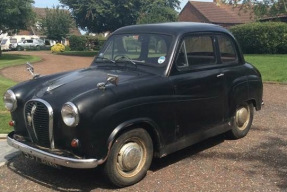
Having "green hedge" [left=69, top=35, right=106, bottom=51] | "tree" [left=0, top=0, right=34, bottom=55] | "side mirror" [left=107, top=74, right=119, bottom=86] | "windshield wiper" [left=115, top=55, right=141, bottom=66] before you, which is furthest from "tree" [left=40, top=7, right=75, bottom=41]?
"side mirror" [left=107, top=74, right=119, bottom=86]

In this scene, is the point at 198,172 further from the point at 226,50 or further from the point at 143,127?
the point at 226,50

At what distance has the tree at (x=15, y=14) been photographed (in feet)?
83.6

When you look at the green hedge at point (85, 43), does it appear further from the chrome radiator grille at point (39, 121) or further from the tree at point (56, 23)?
the chrome radiator grille at point (39, 121)

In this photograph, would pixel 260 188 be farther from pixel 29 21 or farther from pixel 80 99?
pixel 29 21

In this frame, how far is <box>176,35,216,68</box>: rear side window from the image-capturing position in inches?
202

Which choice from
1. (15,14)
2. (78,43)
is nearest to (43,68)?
(15,14)

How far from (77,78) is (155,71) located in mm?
1002

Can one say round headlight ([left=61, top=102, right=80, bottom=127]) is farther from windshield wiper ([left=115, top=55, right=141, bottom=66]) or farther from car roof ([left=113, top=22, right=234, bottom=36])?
car roof ([left=113, top=22, right=234, bottom=36])

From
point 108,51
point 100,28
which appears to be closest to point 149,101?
point 108,51

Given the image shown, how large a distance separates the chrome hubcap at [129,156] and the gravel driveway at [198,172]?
260mm

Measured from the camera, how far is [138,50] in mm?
5273

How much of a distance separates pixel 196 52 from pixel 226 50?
86 centimetres

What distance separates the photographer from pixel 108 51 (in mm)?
5707

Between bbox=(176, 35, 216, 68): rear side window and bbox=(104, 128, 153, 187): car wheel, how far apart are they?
1.18 m
